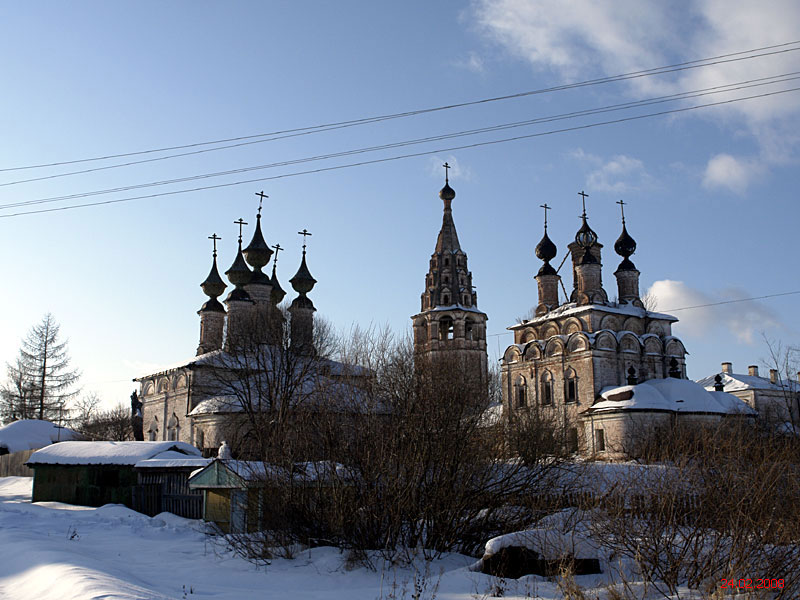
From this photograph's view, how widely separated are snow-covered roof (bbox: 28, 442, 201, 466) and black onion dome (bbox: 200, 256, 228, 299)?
19690 millimetres

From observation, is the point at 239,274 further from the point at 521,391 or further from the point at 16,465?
the point at 521,391

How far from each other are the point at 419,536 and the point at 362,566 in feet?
2.99

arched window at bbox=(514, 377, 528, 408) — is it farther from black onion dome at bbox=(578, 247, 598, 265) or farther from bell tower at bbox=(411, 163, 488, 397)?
black onion dome at bbox=(578, 247, 598, 265)

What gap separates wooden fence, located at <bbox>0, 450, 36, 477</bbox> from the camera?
29750mm

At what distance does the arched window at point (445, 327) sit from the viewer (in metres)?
40.3

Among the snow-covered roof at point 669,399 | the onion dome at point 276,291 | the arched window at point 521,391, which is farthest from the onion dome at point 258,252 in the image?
the snow-covered roof at point 669,399

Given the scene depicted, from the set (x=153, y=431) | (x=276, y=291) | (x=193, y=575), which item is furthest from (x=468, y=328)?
(x=193, y=575)

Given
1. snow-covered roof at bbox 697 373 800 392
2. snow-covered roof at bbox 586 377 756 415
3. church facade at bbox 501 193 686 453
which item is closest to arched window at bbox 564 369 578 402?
church facade at bbox 501 193 686 453

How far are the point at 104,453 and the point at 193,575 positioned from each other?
12493mm

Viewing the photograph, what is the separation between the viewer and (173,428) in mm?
35906

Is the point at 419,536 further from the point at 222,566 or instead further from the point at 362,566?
the point at 222,566

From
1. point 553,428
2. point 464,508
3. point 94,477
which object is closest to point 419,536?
point 464,508

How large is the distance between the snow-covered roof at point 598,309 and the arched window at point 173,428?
1778 cm

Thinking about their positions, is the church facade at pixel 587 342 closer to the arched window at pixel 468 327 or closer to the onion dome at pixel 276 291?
the arched window at pixel 468 327
